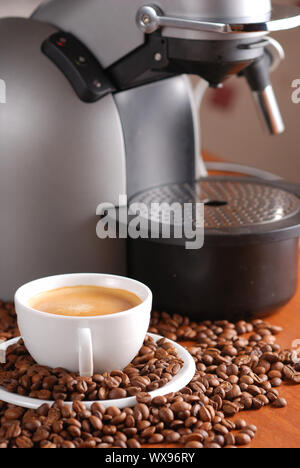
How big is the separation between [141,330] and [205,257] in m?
0.15

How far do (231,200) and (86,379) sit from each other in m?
0.35

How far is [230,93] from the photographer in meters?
1.71

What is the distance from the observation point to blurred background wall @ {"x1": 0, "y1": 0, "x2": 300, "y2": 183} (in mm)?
1538

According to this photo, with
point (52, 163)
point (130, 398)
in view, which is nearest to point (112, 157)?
point (52, 163)

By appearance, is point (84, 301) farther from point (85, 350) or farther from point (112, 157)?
point (112, 157)

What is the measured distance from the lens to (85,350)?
64cm

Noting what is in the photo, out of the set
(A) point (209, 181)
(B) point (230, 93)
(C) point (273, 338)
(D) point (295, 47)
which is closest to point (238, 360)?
(C) point (273, 338)

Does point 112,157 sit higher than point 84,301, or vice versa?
point 112,157

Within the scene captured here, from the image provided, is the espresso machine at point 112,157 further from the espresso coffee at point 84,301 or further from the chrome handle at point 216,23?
the espresso coffee at point 84,301
